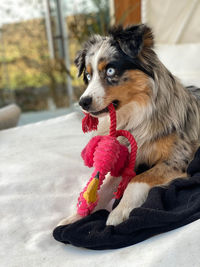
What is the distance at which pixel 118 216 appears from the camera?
1141 mm

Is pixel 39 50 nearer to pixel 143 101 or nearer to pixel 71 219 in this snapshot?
pixel 143 101

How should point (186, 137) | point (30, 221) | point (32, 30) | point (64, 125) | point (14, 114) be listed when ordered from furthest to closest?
point (32, 30) < point (14, 114) < point (64, 125) < point (186, 137) < point (30, 221)

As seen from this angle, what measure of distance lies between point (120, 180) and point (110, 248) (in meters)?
0.53

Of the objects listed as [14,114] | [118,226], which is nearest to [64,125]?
[14,114]

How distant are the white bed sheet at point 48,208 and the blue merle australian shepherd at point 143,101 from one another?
11.0 inches

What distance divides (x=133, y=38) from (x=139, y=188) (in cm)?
71

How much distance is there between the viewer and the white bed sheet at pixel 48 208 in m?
0.85

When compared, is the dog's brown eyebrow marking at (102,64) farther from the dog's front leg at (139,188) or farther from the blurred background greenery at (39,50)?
the blurred background greenery at (39,50)

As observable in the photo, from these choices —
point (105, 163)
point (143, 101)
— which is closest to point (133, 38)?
point (143, 101)

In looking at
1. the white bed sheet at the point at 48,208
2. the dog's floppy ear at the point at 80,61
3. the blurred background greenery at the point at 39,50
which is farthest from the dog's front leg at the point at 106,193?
the blurred background greenery at the point at 39,50

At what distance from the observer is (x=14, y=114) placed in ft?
9.22

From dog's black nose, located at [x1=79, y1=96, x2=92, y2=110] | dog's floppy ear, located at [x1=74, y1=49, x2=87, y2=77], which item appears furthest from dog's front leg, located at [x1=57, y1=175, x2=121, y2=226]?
dog's floppy ear, located at [x1=74, y1=49, x2=87, y2=77]

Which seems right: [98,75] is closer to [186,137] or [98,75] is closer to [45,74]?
[186,137]

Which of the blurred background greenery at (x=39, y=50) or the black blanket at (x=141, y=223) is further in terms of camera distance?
the blurred background greenery at (x=39, y=50)
